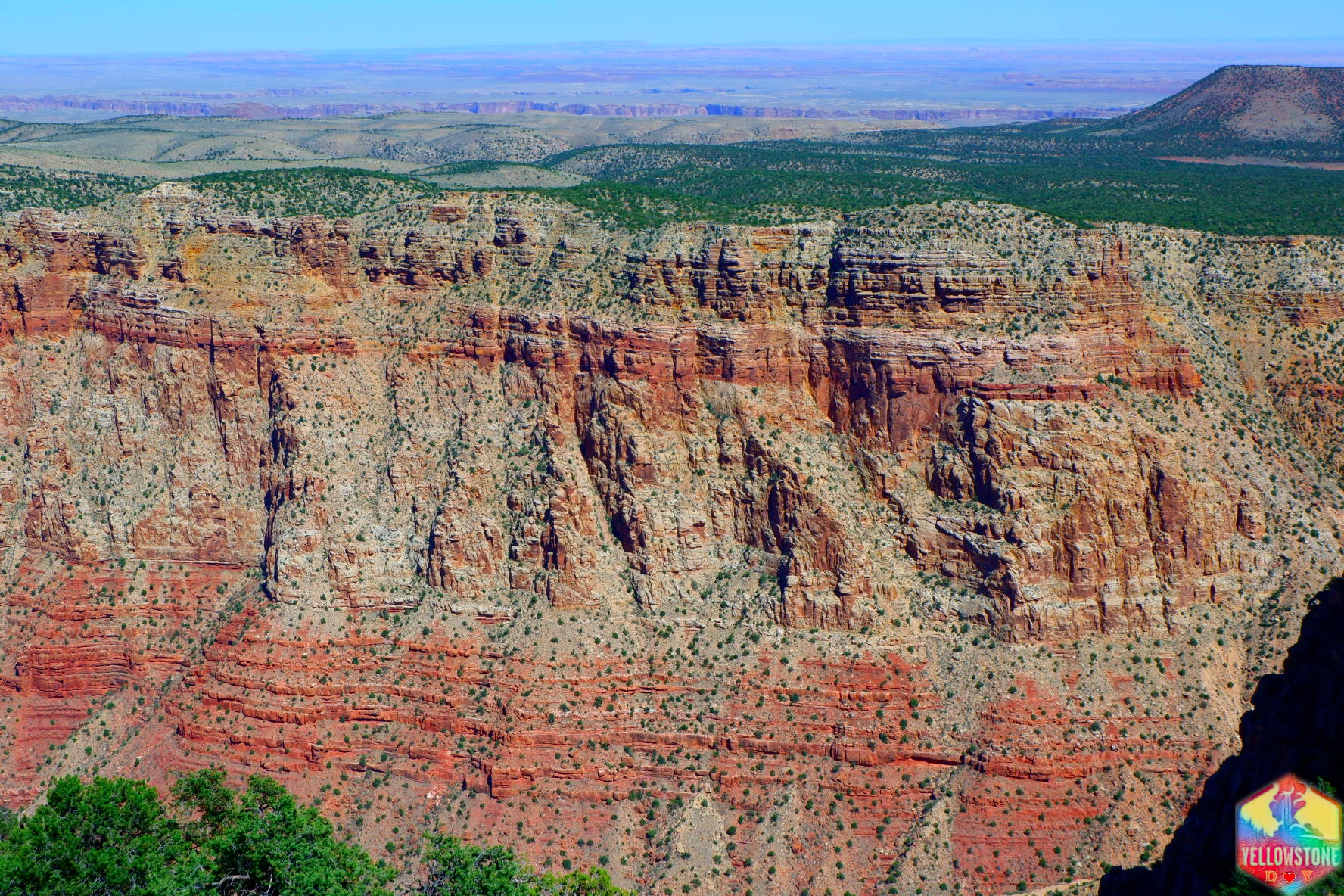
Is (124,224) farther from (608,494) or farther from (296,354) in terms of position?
(608,494)

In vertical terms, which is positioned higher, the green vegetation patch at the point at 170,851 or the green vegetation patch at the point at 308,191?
the green vegetation patch at the point at 308,191

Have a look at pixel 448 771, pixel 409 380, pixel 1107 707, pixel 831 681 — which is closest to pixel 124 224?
pixel 409 380

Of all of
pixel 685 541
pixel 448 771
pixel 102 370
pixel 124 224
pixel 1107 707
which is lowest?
pixel 448 771

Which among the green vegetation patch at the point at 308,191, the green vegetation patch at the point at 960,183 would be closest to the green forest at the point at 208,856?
the green vegetation patch at the point at 960,183

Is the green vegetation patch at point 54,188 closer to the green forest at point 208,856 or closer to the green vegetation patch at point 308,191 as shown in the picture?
the green vegetation patch at point 308,191

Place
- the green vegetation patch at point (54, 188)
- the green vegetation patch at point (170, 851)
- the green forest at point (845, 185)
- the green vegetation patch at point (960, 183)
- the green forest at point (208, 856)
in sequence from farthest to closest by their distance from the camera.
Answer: the green vegetation patch at point (54, 188) < the green vegetation patch at point (960, 183) < the green forest at point (845, 185) < the green forest at point (208, 856) < the green vegetation patch at point (170, 851)

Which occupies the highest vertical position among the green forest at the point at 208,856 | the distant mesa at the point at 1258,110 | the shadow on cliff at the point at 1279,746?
the distant mesa at the point at 1258,110

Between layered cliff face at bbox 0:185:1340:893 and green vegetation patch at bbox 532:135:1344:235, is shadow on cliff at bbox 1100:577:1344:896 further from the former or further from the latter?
green vegetation patch at bbox 532:135:1344:235
